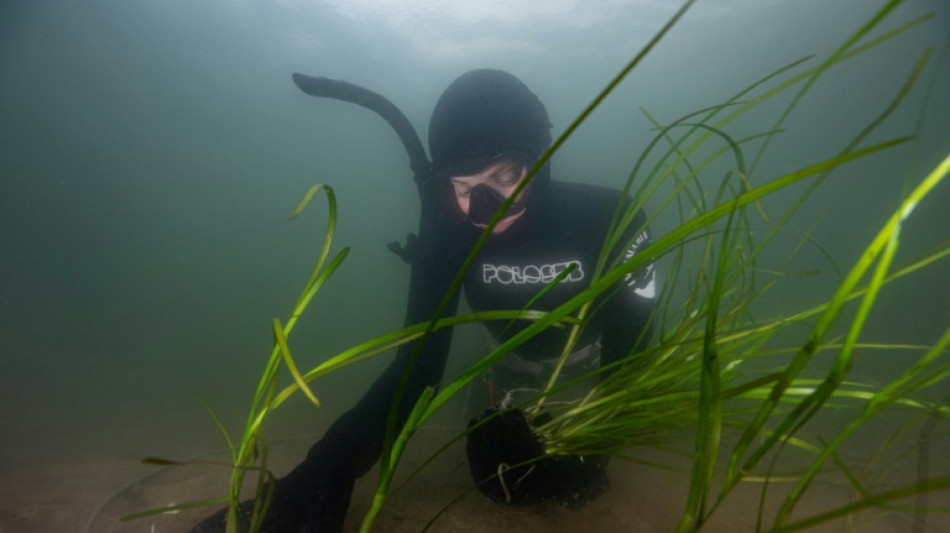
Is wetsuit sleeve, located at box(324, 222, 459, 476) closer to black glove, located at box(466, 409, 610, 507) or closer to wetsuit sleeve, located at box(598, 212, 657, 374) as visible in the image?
black glove, located at box(466, 409, 610, 507)

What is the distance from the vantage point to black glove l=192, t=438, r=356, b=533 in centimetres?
200

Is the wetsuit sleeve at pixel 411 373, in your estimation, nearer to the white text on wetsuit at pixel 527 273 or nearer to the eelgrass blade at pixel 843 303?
the white text on wetsuit at pixel 527 273

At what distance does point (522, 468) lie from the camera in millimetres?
2195

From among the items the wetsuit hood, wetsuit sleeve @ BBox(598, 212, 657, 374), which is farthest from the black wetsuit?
the wetsuit hood

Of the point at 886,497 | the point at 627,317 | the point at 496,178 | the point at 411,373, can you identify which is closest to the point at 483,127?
the point at 496,178

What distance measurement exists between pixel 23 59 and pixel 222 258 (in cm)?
3829

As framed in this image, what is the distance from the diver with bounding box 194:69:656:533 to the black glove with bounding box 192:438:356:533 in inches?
2.0

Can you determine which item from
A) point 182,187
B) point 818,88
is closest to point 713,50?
point 818,88

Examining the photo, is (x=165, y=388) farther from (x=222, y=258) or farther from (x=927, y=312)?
(x=222, y=258)

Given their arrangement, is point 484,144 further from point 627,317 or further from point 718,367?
point 718,367

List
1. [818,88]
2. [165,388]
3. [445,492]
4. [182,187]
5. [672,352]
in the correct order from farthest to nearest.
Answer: [182,187]
[818,88]
[165,388]
[445,492]
[672,352]

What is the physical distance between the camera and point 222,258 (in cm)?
6506

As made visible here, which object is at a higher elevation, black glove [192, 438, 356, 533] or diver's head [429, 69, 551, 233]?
diver's head [429, 69, 551, 233]

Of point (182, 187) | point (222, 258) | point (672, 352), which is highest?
point (182, 187)
